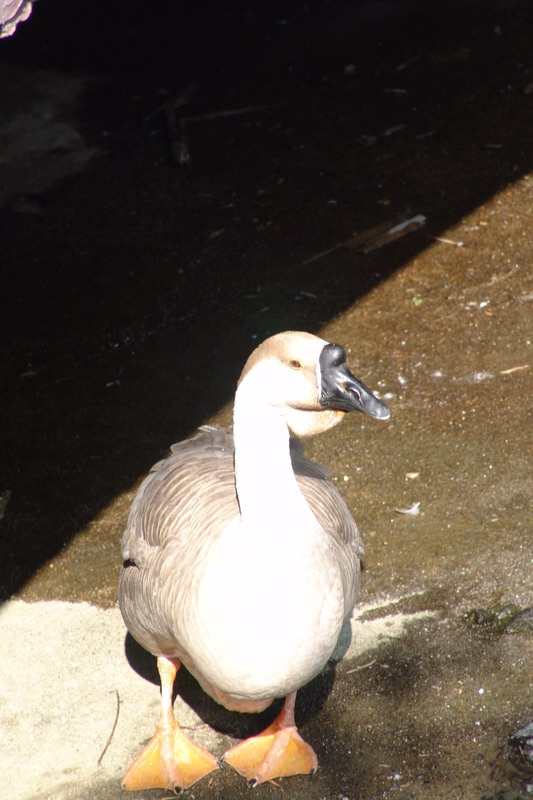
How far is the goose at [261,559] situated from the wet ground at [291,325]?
2.02ft

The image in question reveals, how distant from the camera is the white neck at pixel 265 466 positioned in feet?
9.86

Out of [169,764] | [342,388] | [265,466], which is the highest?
[342,388]

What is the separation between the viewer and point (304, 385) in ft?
9.61

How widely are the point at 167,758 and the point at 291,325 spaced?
3.21m

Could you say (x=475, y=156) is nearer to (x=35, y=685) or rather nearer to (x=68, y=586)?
(x=68, y=586)

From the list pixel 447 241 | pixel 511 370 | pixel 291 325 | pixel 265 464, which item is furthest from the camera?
pixel 447 241

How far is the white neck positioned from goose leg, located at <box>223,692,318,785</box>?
1061 mm

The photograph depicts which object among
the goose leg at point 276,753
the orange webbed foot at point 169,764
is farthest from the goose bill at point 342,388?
the orange webbed foot at point 169,764

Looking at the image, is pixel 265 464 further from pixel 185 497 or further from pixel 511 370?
pixel 511 370

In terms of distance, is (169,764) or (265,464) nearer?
(265,464)

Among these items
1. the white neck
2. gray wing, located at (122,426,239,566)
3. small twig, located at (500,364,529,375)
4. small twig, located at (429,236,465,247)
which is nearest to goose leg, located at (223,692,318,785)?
gray wing, located at (122,426,239,566)

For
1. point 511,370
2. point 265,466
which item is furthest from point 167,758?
point 511,370

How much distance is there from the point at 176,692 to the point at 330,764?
2.65 ft

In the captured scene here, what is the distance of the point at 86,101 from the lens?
9305 mm
